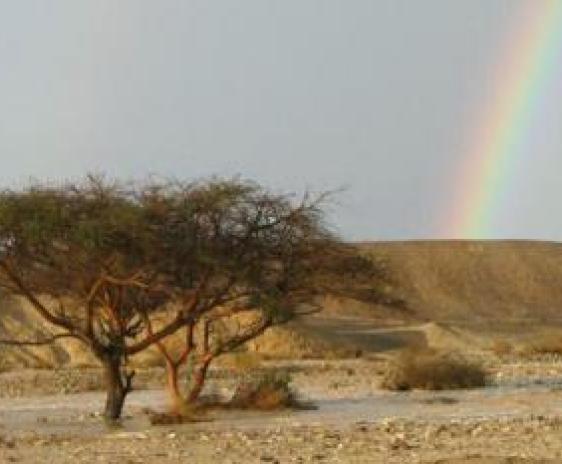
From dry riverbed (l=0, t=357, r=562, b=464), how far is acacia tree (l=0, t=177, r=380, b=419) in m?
2.18

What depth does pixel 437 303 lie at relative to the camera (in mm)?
132250

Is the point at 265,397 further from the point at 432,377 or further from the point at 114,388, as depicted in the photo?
the point at 432,377

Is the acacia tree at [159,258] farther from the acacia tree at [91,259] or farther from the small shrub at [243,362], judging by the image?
the small shrub at [243,362]

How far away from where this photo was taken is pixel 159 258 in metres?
30.2

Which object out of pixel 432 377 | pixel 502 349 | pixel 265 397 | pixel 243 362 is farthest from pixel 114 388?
pixel 502 349

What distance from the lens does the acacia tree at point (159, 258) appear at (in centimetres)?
2975

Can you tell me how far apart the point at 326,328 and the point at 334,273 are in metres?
51.1

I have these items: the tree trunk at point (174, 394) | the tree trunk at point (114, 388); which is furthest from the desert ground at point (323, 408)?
the tree trunk at point (174, 394)

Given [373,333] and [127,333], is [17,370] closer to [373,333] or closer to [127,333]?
[373,333]

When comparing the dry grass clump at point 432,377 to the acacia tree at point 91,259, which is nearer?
the acacia tree at point 91,259

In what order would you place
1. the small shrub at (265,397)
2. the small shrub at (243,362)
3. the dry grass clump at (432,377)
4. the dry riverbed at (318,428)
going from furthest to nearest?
the small shrub at (243,362)
the dry grass clump at (432,377)
the small shrub at (265,397)
the dry riverbed at (318,428)

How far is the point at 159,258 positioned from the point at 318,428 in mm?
5830

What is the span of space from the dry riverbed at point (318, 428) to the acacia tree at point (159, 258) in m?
2.18

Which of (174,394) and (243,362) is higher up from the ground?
(243,362)
